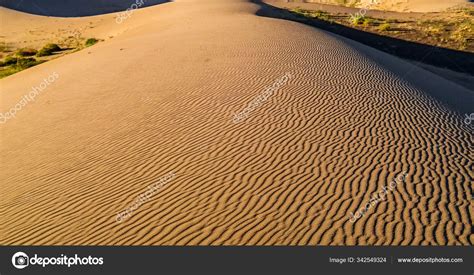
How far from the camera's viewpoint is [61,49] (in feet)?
94.1

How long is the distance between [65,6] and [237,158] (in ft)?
197

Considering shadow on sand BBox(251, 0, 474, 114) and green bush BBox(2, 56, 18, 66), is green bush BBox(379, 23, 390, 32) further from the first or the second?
green bush BBox(2, 56, 18, 66)

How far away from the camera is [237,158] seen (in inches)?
308

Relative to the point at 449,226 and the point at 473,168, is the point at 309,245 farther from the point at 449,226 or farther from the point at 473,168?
the point at 473,168

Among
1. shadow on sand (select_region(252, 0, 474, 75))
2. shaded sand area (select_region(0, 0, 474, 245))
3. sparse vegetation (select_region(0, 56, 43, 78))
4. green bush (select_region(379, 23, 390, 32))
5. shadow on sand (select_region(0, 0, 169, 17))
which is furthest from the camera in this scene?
shadow on sand (select_region(0, 0, 169, 17))

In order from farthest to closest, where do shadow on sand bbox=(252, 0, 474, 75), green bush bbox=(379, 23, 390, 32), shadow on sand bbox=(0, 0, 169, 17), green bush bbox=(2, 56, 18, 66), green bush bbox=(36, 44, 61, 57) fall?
1. shadow on sand bbox=(0, 0, 169, 17)
2. green bush bbox=(379, 23, 390, 32)
3. green bush bbox=(36, 44, 61, 57)
4. green bush bbox=(2, 56, 18, 66)
5. shadow on sand bbox=(252, 0, 474, 75)

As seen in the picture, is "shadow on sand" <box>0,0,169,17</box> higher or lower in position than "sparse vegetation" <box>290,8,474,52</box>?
higher

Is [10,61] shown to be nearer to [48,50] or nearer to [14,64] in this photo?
[14,64]

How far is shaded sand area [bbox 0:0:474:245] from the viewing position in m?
5.86

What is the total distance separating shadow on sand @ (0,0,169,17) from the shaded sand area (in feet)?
146

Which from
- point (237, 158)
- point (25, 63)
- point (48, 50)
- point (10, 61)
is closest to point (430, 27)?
point (48, 50)

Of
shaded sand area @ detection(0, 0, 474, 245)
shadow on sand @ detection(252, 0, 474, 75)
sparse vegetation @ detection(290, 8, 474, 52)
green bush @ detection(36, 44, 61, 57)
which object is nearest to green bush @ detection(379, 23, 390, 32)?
sparse vegetation @ detection(290, 8, 474, 52)
